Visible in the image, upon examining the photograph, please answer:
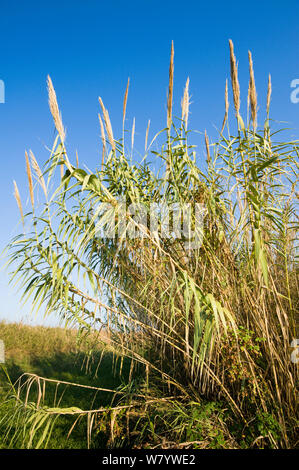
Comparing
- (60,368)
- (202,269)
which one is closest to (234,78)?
(202,269)

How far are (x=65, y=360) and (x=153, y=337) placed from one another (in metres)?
4.51

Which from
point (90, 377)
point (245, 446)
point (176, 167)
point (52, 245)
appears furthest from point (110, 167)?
point (90, 377)

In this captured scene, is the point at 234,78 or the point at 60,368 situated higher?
the point at 234,78

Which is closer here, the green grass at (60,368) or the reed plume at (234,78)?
the reed plume at (234,78)

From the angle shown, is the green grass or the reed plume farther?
the green grass

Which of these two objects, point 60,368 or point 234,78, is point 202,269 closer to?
point 234,78

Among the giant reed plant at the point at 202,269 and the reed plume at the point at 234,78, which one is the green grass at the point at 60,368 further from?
the reed plume at the point at 234,78

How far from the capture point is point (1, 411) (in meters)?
3.92

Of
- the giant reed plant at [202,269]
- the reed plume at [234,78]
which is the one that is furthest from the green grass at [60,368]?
the reed plume at [234,78]

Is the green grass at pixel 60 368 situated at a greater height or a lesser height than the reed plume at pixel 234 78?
lesser

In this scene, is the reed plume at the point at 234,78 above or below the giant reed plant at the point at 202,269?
above

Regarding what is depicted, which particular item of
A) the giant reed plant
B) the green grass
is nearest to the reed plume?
the giant reed plant

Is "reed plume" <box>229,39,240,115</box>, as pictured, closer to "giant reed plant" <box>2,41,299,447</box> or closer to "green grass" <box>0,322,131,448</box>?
"giant reed plant" <box>2,41,299,447</box>
